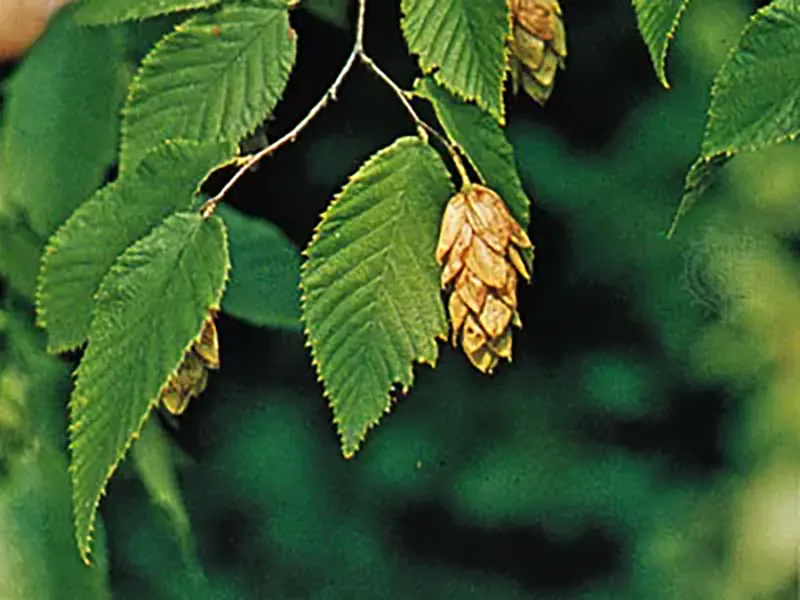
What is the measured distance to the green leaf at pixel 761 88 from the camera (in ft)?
1.69

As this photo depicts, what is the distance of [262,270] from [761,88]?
24 centimetres

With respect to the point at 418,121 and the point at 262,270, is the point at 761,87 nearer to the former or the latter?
the point at 418,121

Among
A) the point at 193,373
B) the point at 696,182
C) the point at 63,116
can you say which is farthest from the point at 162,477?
the point at 696,182

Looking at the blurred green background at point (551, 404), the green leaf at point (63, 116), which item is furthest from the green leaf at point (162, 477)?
the green leaf at point (63, 116)

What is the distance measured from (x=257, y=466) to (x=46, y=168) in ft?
0.56

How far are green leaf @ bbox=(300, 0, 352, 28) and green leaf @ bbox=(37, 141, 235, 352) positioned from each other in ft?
0.28

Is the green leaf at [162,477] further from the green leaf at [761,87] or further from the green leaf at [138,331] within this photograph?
the green leaf at [761,87]

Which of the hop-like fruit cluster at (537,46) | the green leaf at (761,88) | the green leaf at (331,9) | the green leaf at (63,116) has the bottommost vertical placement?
the green leaf at (63,116)

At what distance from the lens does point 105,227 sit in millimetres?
602

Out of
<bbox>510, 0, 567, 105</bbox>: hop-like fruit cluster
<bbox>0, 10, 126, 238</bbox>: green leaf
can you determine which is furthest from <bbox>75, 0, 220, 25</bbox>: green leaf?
<bbox>510, 0, 567, 105</bbox>: hop-like fruit cluster

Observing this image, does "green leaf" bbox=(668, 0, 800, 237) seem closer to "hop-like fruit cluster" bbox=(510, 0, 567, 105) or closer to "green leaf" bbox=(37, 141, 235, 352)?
"hop-like fruit cluster" bbox=(510, 0, 567, 105)

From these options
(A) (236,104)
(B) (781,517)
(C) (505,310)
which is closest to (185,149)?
(A) (236,104)

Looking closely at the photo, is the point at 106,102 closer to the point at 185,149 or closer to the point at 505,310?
the point at 185,149

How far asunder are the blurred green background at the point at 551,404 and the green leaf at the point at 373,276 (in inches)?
2.9
